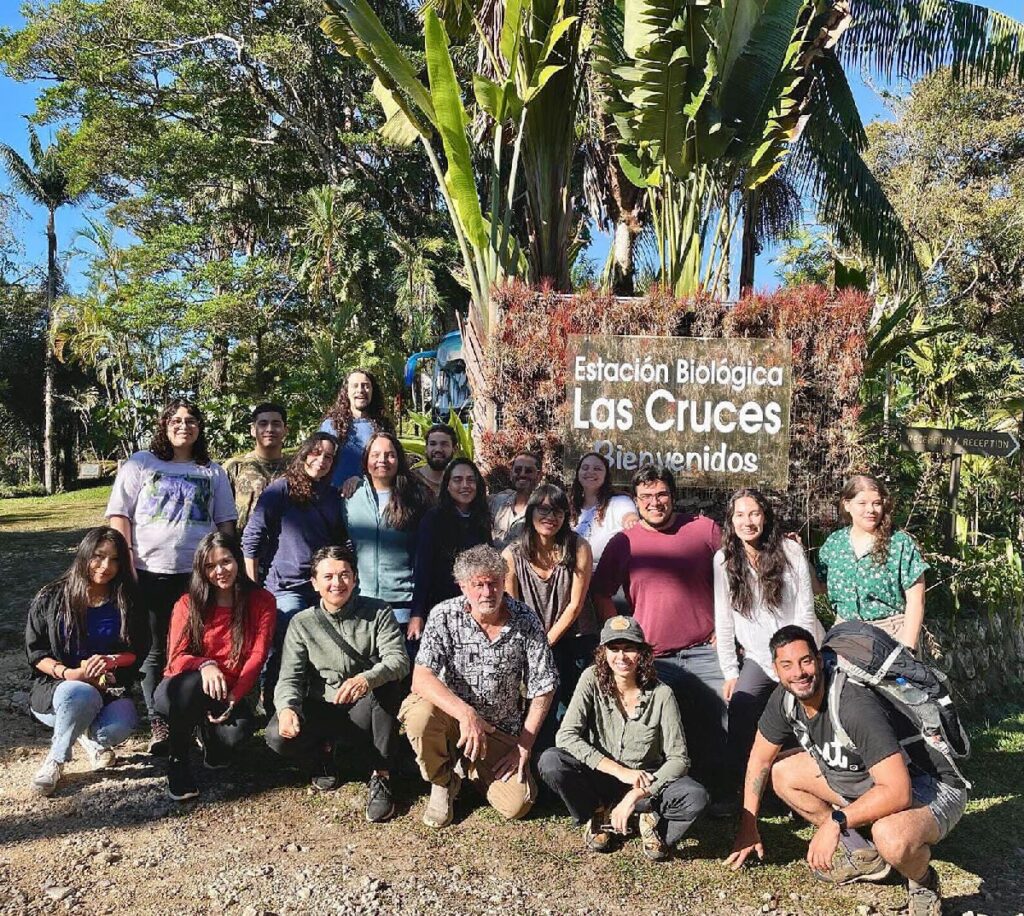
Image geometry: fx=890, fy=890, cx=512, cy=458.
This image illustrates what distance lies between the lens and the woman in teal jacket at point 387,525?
14.8ft

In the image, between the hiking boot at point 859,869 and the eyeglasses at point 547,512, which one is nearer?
the hiking boot at point 859,869

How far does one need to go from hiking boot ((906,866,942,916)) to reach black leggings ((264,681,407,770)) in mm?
2119

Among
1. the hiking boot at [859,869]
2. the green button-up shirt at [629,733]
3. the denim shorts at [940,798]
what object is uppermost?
the green button-up shirt at [629,733]

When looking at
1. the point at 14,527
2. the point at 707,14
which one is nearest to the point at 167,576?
the point at 707,14

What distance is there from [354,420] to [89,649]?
181 centimetres

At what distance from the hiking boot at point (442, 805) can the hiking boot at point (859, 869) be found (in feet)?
4.91

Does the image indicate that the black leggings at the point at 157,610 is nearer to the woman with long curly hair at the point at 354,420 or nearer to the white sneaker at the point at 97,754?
the white sneaker at the point at 97,754

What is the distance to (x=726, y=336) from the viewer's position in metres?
6.07

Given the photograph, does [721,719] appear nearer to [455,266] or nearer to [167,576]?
[167,576]

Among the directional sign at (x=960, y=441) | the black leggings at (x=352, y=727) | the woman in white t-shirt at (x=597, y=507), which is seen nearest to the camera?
the black leggings at (x=352, y=727)

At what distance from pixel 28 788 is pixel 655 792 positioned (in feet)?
9.35

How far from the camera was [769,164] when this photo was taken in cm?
777

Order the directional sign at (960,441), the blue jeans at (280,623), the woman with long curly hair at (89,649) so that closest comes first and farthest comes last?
the woman with long curly hair at (89,649) → the blue jeans at (280,623) → the directional sign at (960,441)

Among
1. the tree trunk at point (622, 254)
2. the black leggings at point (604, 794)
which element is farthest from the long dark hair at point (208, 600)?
the tree trunk at point (622, 254)
